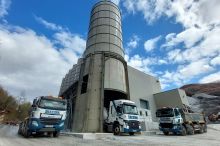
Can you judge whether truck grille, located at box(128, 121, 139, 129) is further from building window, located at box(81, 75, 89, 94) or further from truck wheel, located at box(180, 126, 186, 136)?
building window, located at box(81, 75, 89, 94)

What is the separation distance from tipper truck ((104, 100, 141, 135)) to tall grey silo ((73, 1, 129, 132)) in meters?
2.62

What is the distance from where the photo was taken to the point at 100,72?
22.3 metres

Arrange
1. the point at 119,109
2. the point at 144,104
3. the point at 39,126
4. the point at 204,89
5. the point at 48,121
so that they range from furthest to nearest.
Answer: the point at 204,89, the point at 144,104, the point at 119,109, the point at 48,121, the point at 39,126

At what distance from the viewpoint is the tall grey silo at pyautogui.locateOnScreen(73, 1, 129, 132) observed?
2041 cm

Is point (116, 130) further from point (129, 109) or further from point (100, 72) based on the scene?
point (100, 72)

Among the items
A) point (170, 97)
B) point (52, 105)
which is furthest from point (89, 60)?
point (170, 97)

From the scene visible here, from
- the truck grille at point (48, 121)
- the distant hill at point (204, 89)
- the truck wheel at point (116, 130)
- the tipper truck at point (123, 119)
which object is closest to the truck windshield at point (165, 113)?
the tipper truck at point (123, 119)

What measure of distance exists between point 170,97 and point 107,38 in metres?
14.9

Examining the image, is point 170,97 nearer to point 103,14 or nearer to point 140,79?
point 140,79

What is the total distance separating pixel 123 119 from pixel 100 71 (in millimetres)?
7989

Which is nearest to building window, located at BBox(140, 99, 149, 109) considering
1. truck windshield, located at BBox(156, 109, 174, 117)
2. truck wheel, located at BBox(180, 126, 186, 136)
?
truck windshield, located at BBox(156, 109, 174, 117)

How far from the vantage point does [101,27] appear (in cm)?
2625

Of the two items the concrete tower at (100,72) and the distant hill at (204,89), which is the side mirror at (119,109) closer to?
the concrete tower at (100,72)

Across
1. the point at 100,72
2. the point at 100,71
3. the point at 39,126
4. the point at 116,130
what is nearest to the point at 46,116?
the point at 39,126
